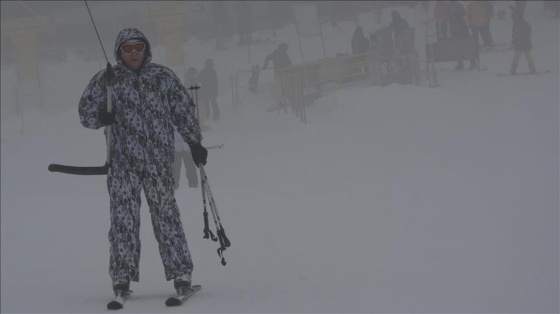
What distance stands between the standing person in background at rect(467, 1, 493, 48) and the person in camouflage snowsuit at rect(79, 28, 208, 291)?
11.3 metres

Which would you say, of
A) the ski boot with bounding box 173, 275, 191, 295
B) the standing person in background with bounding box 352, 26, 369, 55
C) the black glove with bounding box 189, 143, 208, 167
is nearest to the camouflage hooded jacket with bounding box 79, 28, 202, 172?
the black glove with bounding box 189, 143, 208, 167

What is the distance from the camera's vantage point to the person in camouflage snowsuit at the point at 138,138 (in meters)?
6.11

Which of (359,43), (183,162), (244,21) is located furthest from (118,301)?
(244,21)

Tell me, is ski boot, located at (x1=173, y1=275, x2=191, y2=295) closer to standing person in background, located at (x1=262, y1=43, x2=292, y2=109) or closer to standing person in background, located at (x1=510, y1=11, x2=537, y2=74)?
standing person in background, located at (x1=510, y1=11, x2=537, y2=74)

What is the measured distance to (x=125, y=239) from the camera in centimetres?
624

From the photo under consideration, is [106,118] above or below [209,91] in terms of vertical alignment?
above

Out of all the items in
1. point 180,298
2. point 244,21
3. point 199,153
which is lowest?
point 180,298

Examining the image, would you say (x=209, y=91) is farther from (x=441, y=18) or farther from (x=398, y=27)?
(x=441, y=18)

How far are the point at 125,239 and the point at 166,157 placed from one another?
15.8 inches

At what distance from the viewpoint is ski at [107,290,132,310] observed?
6.08 metres

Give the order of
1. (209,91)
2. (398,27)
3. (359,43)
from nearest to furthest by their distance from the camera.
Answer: (209,91)
(359,43)
(398,27)

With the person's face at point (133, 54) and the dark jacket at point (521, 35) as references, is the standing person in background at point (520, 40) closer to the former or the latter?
the dark jacket at point (521, 35)

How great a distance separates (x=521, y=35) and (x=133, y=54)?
36.1ft

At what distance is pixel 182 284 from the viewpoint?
6285 millimetres
